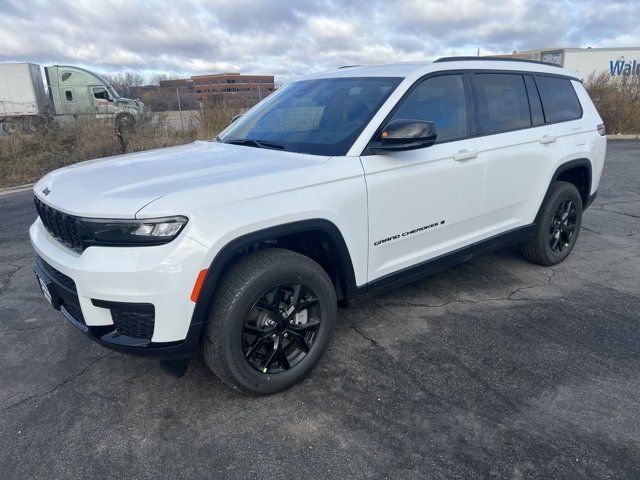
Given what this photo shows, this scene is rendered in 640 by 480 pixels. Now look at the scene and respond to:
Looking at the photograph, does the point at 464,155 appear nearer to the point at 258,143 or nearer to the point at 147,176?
the point at 258,143

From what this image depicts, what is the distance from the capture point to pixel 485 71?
3.82m

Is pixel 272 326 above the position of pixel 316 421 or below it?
above

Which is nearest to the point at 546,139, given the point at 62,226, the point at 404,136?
the point at 404,136

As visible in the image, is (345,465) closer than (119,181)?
Yes

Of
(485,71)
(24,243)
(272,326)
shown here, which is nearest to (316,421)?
(272,326)

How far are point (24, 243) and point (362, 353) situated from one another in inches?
184

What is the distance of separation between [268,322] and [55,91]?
75.7 ft

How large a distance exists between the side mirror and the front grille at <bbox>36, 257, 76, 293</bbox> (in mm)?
1842

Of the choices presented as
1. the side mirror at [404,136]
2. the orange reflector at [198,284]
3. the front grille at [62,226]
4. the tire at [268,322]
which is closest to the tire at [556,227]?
the side mirror at [404,136]

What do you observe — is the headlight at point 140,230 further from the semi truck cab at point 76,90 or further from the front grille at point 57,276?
the semi truck cab at point 76,90

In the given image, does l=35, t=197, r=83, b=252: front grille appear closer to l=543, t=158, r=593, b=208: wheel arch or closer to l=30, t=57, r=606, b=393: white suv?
l=30, t=57, r=606, b=393: white suv

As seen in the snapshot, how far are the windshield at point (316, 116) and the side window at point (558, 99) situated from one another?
1.85m

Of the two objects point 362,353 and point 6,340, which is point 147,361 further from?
point 362,353

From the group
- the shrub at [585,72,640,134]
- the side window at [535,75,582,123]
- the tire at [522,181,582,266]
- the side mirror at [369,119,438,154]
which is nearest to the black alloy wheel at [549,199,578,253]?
the tire at [522,181,582,266]
